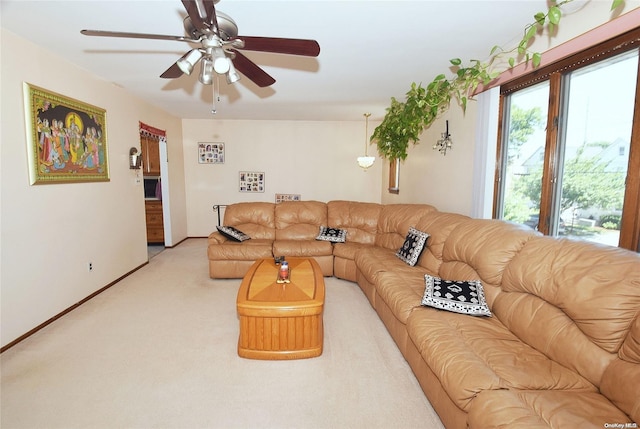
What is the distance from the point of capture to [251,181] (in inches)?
244

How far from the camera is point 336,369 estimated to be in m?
2.13

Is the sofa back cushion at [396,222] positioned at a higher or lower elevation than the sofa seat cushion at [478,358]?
higher

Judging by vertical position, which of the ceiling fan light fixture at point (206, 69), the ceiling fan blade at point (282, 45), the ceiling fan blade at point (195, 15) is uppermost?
the ceiling fan blade at point (282, 45)

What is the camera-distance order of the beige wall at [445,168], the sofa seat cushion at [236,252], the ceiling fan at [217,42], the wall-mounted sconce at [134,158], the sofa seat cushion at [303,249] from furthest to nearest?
the wall-mounted sconce at [134,158] → the sofa seat cushion at [303,249] → the sofa seat cushion at [236,252] → the beige wall at [445,168] → the ceiling fan at [217,42]

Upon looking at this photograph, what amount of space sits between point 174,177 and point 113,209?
1983mm

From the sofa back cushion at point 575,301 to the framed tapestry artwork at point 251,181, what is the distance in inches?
199

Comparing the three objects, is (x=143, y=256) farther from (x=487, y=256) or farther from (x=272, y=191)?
(x=487, y=256)

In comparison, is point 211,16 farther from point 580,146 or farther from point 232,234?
point 232,234

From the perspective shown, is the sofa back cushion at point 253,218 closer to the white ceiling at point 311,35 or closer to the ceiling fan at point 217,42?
the white ceiling at point 311,35

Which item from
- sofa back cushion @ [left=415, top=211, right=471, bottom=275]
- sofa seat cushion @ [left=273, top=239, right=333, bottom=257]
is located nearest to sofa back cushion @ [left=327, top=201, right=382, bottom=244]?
sofa seat cushion @ [left=273, top=239, right=333, bottom=257]

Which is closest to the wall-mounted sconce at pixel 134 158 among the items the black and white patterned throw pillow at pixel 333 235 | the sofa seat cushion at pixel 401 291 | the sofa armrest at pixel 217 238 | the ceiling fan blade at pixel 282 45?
the sofa armrest at pixel 217 238

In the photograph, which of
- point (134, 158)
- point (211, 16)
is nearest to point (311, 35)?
point (211, 16)

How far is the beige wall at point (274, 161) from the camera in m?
6.11

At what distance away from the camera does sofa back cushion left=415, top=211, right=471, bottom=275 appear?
2.91m
